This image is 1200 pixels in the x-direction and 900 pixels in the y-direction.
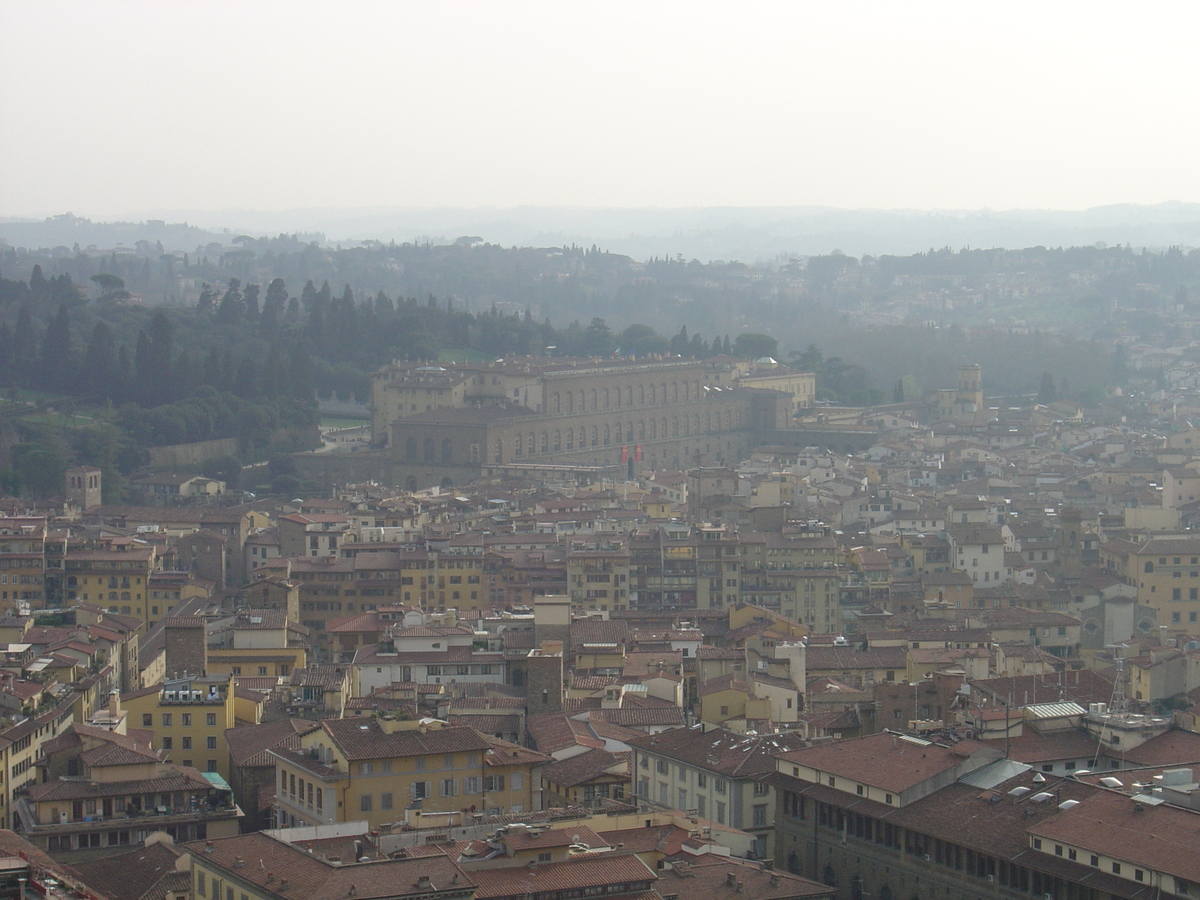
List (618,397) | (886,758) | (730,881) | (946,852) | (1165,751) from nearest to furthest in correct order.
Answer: (730,881) → (946,852) → (886,758) → (1165,751) → (618,397)

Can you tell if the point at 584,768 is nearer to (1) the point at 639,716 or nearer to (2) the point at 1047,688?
(1) the point at 639,716

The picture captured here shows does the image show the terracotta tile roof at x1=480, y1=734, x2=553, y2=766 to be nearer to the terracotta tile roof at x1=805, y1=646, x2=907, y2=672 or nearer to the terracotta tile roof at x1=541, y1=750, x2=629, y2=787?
the terracotta tile roof at x1=541, y1=750, x2=629, y2=787

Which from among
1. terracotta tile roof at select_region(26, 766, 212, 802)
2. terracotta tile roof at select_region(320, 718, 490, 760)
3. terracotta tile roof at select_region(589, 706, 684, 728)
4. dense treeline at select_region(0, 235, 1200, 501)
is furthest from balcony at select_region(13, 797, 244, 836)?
dense treeline at select_region(0, 235, 1200, 501)

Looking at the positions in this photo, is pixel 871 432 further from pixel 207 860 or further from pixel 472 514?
pixel 207 860

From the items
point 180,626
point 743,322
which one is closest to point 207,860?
point 180,626

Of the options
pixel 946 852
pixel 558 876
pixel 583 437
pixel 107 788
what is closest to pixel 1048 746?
pixel 946 852

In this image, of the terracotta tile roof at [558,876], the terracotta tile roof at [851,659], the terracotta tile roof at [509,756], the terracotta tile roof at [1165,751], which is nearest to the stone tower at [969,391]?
the terracotta tile roof at [851,659]
